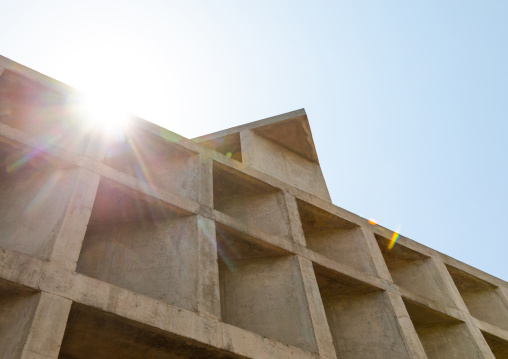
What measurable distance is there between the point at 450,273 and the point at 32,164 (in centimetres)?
933

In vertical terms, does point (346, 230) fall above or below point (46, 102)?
below

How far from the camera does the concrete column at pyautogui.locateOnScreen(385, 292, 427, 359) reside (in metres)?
7.70

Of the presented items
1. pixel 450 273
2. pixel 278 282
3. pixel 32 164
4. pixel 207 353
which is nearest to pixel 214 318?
pixel 207 353

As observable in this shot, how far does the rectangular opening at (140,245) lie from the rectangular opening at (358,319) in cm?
244

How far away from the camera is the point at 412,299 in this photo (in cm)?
890

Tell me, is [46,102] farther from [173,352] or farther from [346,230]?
[346,230]

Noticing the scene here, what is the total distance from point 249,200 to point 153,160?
1.97 metres

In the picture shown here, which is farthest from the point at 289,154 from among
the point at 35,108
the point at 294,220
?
the point at 35,108

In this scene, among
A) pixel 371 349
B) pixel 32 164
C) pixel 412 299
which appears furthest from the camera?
pixel 412 299

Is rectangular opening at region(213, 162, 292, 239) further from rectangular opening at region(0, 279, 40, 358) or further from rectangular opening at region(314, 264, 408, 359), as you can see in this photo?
rectangular opening at region(0, 279, 40, 358)

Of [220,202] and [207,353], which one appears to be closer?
[207,353]

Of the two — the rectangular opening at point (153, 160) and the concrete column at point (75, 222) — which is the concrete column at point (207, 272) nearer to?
the rectangular opening at point (153, 160)

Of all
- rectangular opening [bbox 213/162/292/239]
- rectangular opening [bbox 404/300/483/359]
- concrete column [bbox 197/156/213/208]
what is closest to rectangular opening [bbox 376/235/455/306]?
rectangular opening [bbox 404/300/483/359]

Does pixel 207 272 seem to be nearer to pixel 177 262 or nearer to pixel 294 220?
pixel 177 262
